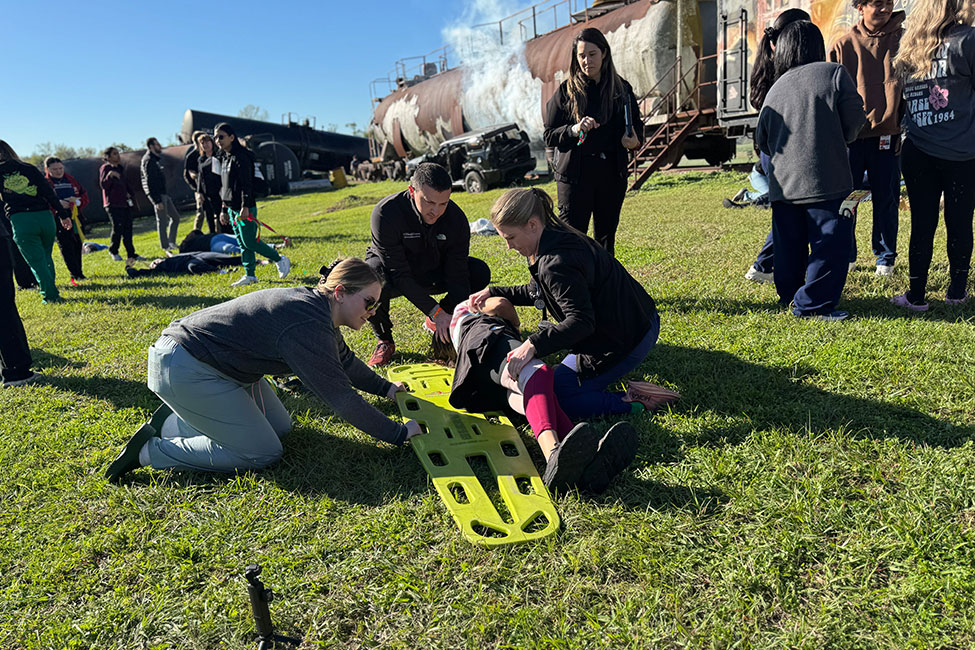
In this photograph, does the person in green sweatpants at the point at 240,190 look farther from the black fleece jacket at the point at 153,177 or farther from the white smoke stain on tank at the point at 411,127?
the white smoke stain on tank at the point at 411,127

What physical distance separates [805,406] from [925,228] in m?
2.03

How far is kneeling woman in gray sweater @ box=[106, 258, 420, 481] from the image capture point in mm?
2783

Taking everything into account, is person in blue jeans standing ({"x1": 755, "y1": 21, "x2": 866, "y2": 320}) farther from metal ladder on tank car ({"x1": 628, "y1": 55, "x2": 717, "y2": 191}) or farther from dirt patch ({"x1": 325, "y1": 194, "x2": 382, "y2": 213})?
dirt patch ({"x1": 325, "y1": 194, "x2": 382, "y2": 213})

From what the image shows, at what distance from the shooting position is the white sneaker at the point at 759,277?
17.8 ft

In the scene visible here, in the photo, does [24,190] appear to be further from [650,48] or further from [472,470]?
[650,48]

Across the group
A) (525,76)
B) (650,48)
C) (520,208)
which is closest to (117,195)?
(520,208)

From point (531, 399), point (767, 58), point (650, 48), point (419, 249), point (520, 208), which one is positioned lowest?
point (531, 399)

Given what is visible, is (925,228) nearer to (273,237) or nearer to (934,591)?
(934,591)

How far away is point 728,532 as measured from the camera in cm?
231

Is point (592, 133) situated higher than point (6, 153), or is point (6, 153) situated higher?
point (6, 153)

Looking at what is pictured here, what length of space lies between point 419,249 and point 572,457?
90.5 inches

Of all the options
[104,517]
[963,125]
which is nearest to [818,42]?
[963,125]

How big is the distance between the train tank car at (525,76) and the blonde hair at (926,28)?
6901 mm

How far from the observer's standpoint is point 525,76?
Result: 19.1m
